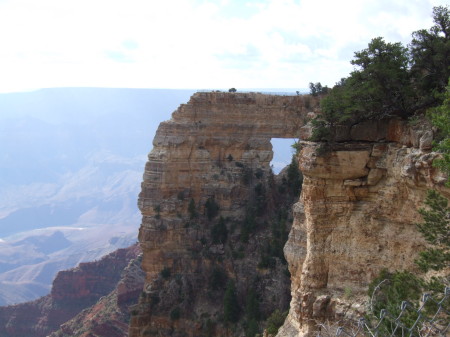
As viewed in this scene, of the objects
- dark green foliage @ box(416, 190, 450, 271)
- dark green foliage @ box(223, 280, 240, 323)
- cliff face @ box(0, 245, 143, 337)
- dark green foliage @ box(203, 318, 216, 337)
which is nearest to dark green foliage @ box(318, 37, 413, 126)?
dark green foliage @ box(416, 190, 450, 271)

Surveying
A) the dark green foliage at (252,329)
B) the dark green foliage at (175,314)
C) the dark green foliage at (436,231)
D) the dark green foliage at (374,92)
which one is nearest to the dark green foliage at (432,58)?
the dark green foliage at (374,92)

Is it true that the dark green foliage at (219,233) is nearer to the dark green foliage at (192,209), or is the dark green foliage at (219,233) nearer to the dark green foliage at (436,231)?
the dark green foliage at (192,209)

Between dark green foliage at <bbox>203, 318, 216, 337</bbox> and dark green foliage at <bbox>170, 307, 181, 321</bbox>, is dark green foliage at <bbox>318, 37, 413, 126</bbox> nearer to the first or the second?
dark green foliage at <bbox>203, 318, 216, 337</bbox>

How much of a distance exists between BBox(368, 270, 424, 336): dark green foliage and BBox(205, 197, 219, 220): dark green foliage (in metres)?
29.8

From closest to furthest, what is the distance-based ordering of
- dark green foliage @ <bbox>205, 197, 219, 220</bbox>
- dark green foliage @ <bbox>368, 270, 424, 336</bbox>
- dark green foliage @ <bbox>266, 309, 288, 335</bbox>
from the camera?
dark green foliage @ <bbox>368, 270, 424, 336</bbox>
dark green foliage @ <bbox>266, 309, 288, 335</bbox>
dark green foliage @ <bbox>205, 197, 219, 220</bbox>

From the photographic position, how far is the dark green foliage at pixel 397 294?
16594 mm

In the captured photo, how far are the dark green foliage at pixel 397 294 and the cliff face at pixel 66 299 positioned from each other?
217 feet

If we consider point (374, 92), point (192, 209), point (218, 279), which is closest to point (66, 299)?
point (192, 209)

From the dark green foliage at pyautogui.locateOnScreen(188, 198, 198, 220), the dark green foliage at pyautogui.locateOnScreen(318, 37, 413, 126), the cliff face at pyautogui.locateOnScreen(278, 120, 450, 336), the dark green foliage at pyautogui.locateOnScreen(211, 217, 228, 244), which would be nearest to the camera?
the cliff face at pyautogui.locateOnScreen(278, 120, 450, 336)

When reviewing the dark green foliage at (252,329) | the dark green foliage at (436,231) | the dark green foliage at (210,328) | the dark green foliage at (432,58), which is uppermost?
the dark green foliage at (432,58)

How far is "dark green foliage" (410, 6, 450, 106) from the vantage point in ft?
63.2

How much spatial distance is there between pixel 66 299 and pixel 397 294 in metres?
70.6

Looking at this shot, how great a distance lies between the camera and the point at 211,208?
48031mm

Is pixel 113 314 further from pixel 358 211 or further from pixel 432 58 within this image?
pixel 432 58
